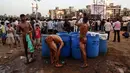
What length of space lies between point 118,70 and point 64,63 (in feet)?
5.91

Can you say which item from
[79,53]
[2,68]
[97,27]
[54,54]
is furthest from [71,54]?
[97,27]

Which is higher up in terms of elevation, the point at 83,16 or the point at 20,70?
the point at 83,16

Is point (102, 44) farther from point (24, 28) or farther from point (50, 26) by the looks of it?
point (50, 26)

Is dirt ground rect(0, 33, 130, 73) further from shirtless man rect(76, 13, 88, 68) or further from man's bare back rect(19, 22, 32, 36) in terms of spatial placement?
man's bare back rect(19, 22, 32, 36)

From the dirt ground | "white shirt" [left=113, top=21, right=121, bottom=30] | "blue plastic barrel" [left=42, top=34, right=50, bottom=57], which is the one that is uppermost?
"white shirt" [left=113, top=21, right=121, bottom=30]

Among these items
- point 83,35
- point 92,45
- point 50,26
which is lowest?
point 92,45

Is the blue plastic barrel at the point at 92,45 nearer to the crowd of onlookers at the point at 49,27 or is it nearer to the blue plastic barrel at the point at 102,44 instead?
the blue plastic barrel at the point at 102,44

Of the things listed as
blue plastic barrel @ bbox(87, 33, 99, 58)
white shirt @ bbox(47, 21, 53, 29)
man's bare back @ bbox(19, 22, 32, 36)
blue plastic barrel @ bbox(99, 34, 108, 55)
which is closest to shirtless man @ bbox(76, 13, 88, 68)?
blue plastic barrel @ bbox(87, 33, 99, 58)

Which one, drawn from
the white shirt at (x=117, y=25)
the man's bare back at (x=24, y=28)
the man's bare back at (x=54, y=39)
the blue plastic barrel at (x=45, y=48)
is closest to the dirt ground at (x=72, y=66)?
the blue plastic barrel at (x=45, y=48)

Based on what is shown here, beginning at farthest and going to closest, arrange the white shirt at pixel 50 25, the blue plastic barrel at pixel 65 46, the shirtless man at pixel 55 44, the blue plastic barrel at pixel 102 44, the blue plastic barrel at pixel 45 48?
the white shirt at pixel 50 25 → the blue plastic barrel at pixel 102 44 → the blue plastic barrel at pixel 45 48 → the blue plastic barrel at pixel 65 46 → the shirtless man at pixel 55 44

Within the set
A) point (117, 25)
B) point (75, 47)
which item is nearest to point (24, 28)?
point (75, 47)

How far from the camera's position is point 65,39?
683 cm

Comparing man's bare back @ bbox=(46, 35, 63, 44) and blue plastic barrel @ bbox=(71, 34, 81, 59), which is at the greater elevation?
man's bare back @ bbox=(46, 35, 63, 44)

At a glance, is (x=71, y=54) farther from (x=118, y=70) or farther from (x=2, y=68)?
(x=2, y=68)
